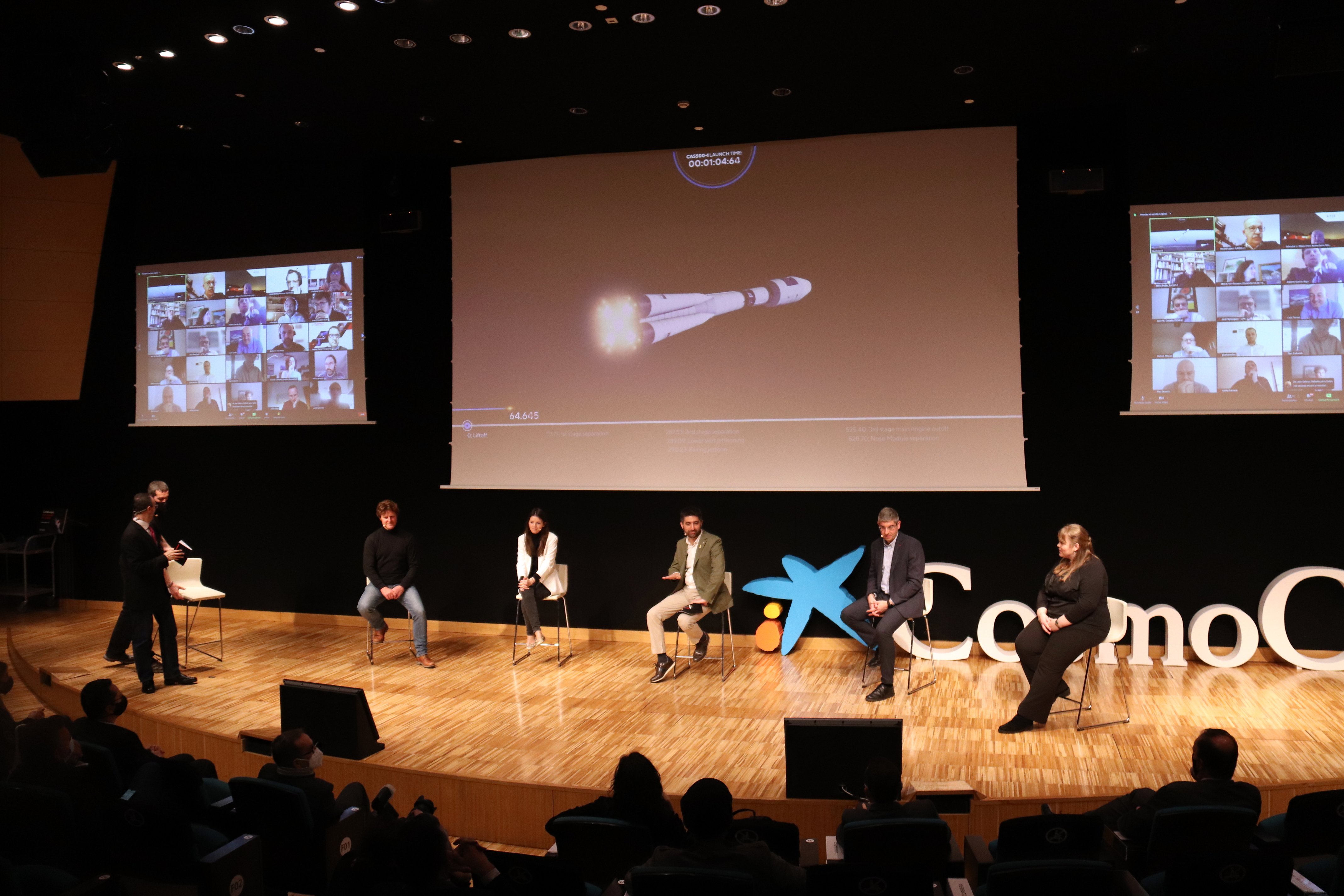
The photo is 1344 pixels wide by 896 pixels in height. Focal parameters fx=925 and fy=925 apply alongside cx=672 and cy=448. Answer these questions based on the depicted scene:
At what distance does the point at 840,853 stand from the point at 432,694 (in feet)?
12.3

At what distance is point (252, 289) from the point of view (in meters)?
8.14

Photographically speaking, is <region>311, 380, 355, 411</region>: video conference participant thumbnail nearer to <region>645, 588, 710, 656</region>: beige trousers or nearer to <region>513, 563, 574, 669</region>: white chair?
<region>513, 563, 574, 669</region>: white chair

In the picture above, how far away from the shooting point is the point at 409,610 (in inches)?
270

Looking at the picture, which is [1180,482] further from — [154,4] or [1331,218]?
[154,4]

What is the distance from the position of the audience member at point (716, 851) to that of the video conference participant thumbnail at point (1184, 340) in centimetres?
528

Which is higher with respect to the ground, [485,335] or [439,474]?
[485,335]

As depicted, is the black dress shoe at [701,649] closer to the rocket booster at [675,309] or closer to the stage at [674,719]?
the stage at [674,719]

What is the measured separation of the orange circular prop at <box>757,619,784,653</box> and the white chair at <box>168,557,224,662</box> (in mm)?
3889

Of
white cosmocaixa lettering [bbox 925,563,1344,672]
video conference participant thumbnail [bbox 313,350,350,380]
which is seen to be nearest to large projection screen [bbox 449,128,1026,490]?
video conference participant thumbnail [bbox 313,350,350,380]

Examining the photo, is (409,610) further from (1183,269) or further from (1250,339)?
(1250,339)

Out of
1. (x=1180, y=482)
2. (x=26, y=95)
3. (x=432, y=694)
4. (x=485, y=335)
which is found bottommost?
(x=432, y=694)

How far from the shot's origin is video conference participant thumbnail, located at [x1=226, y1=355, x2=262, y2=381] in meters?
8.16

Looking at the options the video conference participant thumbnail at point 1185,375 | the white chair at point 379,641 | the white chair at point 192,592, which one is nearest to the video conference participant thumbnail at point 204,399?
the white chair at point 192,592

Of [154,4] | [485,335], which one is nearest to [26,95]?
[154,4]
